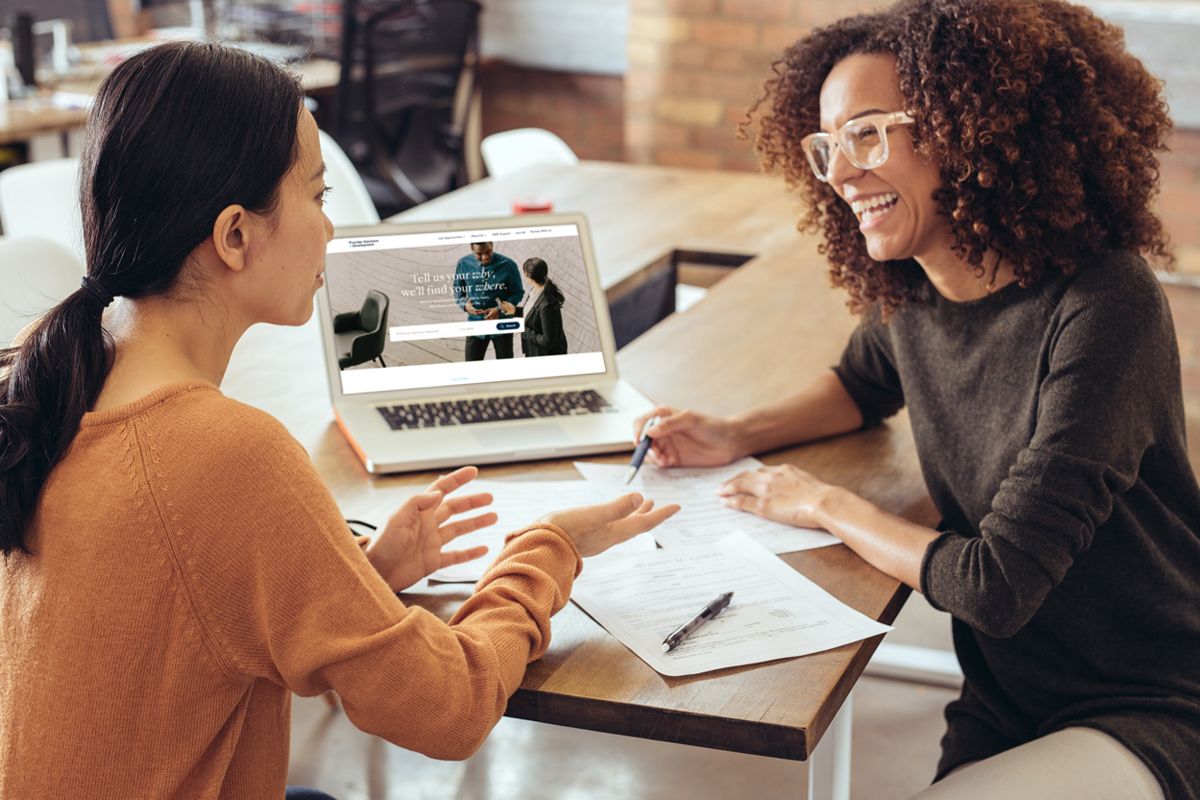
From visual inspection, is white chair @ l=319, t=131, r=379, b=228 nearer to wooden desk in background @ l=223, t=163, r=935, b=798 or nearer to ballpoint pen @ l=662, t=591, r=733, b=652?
wooden desk in background @ l=223, t=163, r=935, b=798

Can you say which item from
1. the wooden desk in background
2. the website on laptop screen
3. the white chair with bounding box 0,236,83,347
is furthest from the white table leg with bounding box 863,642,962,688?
the white chair with bounding box 0,236,83,347

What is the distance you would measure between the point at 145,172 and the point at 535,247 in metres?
0.76

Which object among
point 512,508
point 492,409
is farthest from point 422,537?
point 492,409

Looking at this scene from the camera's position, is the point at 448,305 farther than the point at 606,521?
Yes

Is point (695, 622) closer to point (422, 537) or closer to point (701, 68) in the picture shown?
point (422, 537)

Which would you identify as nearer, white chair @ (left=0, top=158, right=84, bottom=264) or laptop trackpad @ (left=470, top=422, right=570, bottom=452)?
laptop trackpad @ (left=470, top=422, right=570, bottom=452)

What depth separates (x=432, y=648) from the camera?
989mm

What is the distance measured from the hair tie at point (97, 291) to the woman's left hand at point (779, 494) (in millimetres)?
716

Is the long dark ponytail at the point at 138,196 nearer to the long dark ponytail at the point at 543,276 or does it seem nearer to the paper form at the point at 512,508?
the paper form at the point at 512,508

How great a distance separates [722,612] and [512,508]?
31 cm

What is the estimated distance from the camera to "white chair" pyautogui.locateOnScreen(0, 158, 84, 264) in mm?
2314

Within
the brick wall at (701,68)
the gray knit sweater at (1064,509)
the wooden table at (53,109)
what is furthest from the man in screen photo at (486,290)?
the brick wall at (701,68)

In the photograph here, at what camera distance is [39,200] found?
2342 mm

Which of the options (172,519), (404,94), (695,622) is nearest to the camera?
(172,519)
